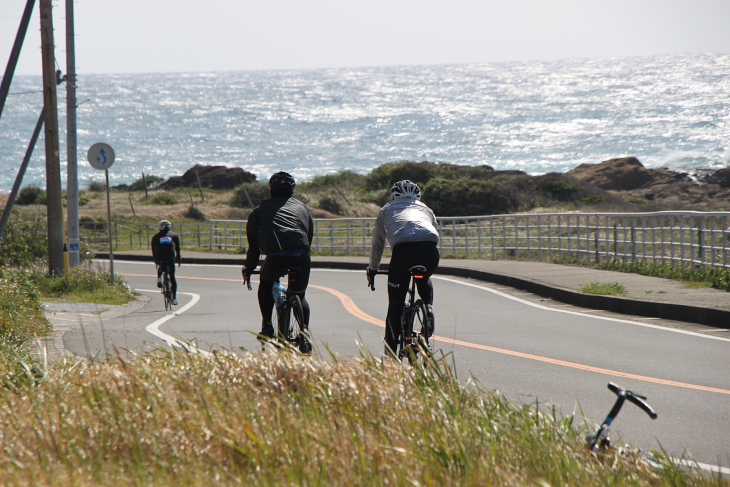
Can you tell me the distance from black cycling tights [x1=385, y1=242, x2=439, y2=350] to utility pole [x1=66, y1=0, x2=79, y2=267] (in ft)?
38.7

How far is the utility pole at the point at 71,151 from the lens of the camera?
17234 millimetres

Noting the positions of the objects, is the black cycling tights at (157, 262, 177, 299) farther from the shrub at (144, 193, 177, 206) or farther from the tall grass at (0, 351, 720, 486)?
the shrub at (144, 193, 177, 206)

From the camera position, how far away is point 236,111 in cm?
14612

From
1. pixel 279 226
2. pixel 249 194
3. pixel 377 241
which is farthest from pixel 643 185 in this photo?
pixel 279 226

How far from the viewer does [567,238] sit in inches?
803

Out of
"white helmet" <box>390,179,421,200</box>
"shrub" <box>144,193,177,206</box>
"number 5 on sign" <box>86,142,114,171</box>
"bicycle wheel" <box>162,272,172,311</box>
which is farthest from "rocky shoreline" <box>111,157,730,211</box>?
"white helmet" <box>390,179,421,200</box>

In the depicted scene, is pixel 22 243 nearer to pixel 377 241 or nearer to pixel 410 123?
pixel 377 241

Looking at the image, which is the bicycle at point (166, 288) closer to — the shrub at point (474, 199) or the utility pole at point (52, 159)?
the utility pole at point (52, 159)

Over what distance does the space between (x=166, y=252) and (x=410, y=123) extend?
4538 inches

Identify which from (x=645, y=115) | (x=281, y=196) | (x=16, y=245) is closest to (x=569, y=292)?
(x=281, y=196)

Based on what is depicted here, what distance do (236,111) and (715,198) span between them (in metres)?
111

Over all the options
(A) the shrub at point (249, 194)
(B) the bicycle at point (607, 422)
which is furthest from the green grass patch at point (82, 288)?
(A) the shrub at point (249, 194)

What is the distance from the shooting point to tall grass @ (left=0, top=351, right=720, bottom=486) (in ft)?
11.3

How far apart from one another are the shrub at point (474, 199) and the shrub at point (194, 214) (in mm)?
15170
